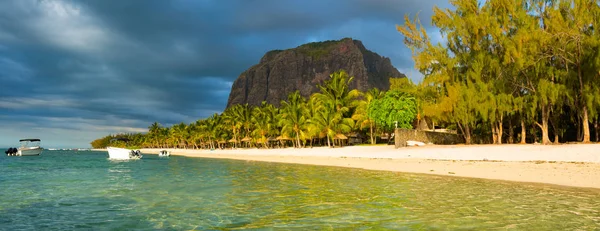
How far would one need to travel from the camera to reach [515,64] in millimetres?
35500

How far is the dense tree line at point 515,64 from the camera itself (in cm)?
3347

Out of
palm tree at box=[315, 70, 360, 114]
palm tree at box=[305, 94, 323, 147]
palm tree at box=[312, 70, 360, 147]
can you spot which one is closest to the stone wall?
palm tree at box=[312, 70, 360, 147]

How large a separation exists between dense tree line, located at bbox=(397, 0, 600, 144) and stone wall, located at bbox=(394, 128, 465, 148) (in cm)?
310

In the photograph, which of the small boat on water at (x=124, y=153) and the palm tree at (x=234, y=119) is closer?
the small boat on water at (x=124, y=153)

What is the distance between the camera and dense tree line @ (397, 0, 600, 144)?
33469mm

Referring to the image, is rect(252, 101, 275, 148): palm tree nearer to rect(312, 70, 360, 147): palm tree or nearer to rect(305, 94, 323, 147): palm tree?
rect(305, 94, 323, 147): palm tree

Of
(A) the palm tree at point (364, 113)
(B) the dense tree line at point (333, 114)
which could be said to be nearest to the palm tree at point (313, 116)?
(B) the dense tree line at point (333, 114)

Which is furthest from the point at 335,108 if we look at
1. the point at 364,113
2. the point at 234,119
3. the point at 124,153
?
the point at 234,119

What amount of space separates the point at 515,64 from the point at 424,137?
14.5 metres

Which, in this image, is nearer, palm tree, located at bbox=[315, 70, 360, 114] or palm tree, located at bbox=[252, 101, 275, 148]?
palm tree, located at bbox=[315, 70, 360, 114]

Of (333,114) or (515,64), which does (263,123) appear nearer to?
(333,114)

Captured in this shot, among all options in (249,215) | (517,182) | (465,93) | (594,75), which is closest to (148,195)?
(249,215)

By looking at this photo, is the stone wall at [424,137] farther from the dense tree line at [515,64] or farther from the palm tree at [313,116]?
the palm tree at [313,116]

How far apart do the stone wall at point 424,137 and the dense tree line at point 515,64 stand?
310 cm
